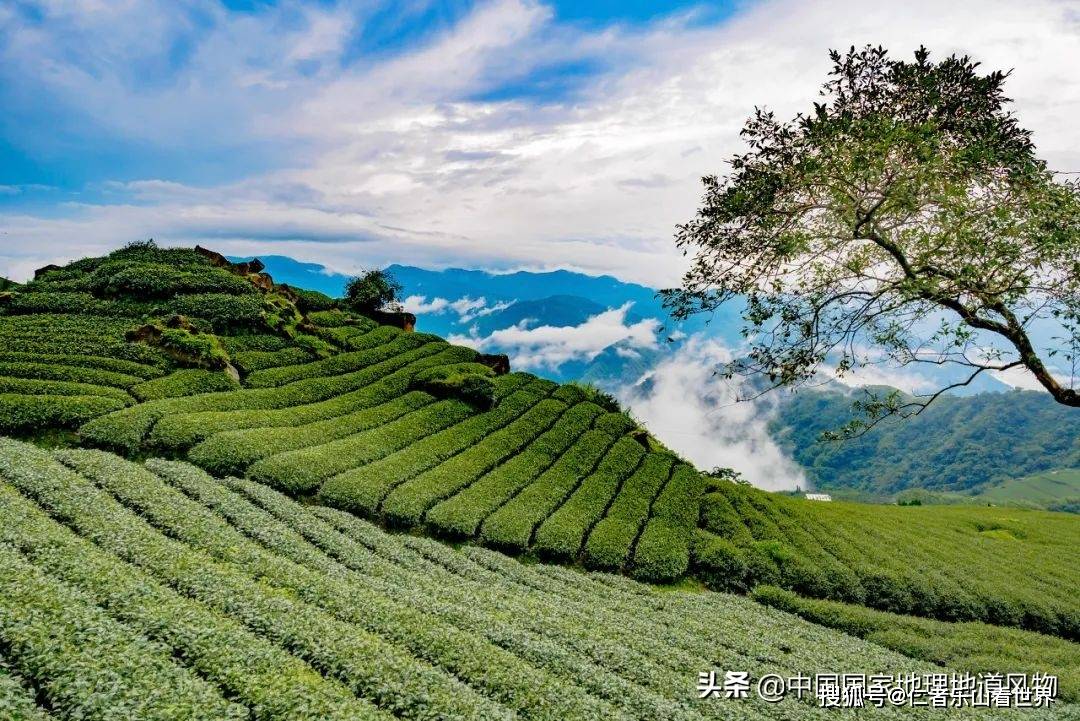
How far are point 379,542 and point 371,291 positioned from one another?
29.8 m

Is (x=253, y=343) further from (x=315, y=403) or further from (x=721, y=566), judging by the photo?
(x=721, y=566)

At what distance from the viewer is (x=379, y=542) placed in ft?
56.6

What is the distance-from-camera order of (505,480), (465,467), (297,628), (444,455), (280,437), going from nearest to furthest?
(297,628) → (280,437) → (505,480) → (465,467) → (444,455)

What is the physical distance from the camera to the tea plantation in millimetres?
8234

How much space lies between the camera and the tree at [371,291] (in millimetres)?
43625

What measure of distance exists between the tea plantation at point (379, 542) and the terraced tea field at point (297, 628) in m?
0.06

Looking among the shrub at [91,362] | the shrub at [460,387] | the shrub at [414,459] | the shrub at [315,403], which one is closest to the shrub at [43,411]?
the shrub at [315,403]

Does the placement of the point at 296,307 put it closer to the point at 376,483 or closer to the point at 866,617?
the point at 376,483

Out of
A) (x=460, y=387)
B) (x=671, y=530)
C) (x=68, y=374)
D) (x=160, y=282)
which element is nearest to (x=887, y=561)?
A: (x=671, y=530)

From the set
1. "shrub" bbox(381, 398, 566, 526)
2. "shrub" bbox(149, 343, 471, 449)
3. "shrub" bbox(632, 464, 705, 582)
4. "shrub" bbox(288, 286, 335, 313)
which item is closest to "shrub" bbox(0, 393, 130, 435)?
Result: "shrub" bbox(149, 343, 471, 449)

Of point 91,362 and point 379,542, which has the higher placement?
point 91,362

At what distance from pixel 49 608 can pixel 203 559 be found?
3549mm

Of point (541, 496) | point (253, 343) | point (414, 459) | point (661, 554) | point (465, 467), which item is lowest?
point (661, 554)

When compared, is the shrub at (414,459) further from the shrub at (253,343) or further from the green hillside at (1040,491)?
the green hillside at (1040,491)
